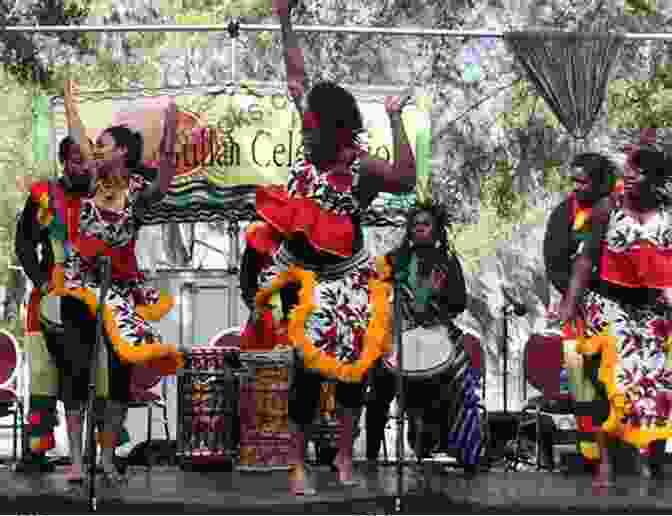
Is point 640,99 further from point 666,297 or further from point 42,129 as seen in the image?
point 666,297

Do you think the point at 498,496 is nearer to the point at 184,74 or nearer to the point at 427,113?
the point at 427,113

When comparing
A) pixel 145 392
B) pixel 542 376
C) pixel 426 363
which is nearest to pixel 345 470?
pixel 426 363

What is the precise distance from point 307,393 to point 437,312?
6.01ft

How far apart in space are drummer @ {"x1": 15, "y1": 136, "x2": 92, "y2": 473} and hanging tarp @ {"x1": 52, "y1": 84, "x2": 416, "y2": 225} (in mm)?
3134

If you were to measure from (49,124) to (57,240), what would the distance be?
12.1 ft

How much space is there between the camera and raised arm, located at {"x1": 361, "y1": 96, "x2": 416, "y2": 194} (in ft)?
25.0

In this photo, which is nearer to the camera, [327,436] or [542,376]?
[327,436]

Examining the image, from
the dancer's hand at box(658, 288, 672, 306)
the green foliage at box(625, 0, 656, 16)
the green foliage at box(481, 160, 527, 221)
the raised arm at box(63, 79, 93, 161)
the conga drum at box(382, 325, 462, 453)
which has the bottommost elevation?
the conga drum at box(382, 325, 462, 453)

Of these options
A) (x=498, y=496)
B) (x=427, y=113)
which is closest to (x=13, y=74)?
(x=427, y=113)

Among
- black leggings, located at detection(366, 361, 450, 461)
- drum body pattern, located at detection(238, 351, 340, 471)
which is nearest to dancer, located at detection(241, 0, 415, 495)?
black leggings, located at detection(366, 361, 450, 461)

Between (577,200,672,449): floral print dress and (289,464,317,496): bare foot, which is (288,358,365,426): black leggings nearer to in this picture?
(289,464,317,496): bare foot

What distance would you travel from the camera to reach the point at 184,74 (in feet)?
61.5

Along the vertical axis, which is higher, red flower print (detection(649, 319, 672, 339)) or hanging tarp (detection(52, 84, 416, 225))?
hanging tarp (detection(52, 84, 416, 225))

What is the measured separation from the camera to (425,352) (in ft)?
29.6
